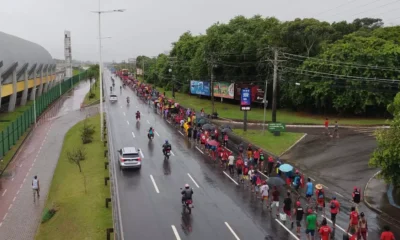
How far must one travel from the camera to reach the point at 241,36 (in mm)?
62969

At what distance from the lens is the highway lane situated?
58.7 ft

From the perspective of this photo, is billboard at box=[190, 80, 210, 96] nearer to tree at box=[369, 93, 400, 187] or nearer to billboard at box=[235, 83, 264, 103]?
billboard at box=[235, 83, 264, 103]

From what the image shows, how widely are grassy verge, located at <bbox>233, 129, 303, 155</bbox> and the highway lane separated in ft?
22.8

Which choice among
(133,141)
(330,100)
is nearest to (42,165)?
(133,141)

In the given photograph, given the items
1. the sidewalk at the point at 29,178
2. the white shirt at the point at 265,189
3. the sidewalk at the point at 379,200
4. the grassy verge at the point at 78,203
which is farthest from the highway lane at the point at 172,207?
the sidewalk at the point at 379,200

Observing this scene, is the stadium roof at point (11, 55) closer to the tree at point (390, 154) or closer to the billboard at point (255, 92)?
the billboard at point (255, 92)

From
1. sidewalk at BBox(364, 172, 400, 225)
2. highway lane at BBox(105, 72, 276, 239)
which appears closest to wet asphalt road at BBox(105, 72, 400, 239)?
highway lane at BBox(105, 72, 276, 239)

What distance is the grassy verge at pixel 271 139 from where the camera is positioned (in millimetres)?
34503

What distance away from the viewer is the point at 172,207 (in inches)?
829

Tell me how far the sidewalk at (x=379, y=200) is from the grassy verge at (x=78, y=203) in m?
12.7

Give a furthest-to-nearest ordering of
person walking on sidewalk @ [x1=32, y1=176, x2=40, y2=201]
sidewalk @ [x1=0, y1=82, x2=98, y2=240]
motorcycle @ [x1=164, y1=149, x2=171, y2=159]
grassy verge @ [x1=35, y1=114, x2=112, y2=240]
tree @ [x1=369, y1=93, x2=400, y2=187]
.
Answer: motorcycle @ [x1=164, y1=149, x2=171, y2=159] < person walking on sidewalk @ [x1=32, y1=176, x2=40, y2=201] < sidewalk @ [x1=0, y1=82, x2=98, y2=240] < tree @ [x1=369, y1=93, x2=400, y2=187] < grassy verge @ [x1=35, y1=114, x2=112, y2=240]

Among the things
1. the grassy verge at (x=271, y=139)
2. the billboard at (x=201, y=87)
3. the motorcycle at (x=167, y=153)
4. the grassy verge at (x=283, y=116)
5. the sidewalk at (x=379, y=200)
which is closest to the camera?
the sidewalk at (x=379, y=200)

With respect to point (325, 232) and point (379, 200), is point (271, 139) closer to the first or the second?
point (379, 200)

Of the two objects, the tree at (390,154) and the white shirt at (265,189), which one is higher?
the tree at (390,154)
